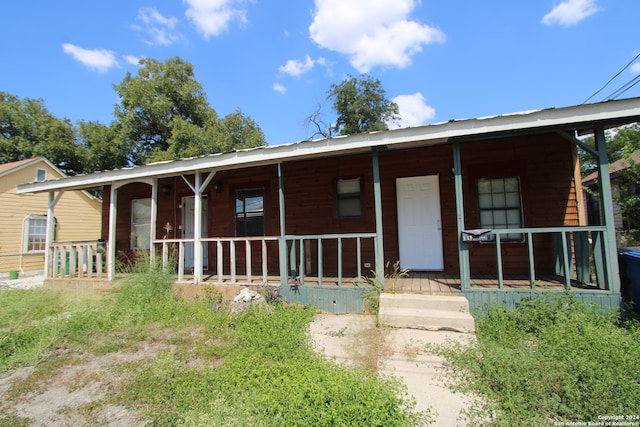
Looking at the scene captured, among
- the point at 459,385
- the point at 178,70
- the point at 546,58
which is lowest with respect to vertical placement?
the point at 459,385

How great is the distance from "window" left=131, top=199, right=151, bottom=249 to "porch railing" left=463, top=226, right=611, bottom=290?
8.09 meters

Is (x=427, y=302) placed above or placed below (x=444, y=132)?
below

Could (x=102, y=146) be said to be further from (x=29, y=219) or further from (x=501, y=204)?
(x=501, y=204)

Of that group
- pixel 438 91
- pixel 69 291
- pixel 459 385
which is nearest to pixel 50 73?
pixel 69 291

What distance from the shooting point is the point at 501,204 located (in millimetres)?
5328

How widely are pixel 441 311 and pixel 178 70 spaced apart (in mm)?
22055

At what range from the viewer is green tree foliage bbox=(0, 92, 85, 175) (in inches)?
743

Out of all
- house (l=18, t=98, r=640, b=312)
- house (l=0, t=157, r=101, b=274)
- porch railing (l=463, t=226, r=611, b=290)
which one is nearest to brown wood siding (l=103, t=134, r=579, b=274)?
house (l=18, t=98, r=640, b=312)

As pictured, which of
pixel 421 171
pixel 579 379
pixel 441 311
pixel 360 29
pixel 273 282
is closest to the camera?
pixel 579 379

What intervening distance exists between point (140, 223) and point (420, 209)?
754cm

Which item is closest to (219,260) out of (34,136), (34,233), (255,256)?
(255,256)

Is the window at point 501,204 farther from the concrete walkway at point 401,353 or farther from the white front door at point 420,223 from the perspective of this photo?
the concrete walkway at point 401,353

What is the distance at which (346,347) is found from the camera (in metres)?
3.39

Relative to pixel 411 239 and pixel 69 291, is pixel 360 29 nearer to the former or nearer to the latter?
pixel 411 239
